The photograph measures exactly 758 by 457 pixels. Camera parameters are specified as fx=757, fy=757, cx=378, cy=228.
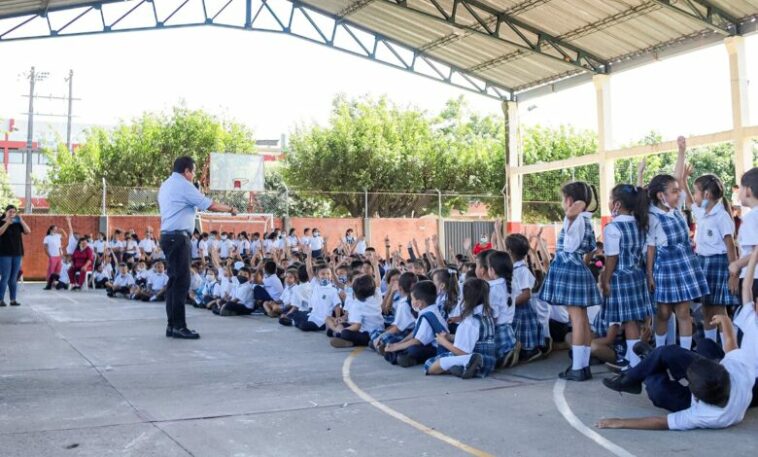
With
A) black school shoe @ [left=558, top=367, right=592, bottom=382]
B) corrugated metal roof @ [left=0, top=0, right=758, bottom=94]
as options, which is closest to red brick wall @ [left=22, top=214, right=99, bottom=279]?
corrugated metal roof @ [left=0, top=0, right=758, bottom=94]

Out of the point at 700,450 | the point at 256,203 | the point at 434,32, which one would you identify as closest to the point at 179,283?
the point at 700,450

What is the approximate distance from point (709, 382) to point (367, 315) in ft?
13.8

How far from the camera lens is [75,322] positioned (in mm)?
9859

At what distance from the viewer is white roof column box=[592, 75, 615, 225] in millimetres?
20312

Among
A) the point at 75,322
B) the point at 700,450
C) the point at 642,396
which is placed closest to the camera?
the point at 700,450

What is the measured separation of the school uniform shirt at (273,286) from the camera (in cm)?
1111

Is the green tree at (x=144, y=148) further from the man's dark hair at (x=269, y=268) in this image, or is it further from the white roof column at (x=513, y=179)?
the man's dark hair at (x=269, y=268)

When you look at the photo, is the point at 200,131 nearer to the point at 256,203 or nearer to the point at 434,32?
the point at 256,203

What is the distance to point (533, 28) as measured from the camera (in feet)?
63.0

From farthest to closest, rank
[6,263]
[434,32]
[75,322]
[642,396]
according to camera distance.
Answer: [434,32]
[6,263]
[75,322]
[642,396]

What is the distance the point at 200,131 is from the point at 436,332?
104ft

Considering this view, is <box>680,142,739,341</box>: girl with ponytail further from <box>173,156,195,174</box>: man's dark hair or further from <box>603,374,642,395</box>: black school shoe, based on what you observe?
<box>173,156,195,174</box>: man's dark hair

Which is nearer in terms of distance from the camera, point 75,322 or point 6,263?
point 75,322

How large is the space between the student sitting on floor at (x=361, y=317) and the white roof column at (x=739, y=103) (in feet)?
37.5
